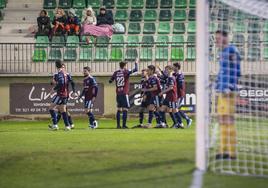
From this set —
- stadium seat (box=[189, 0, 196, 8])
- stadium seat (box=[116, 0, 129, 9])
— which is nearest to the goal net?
stadium seat (box=[189, 0, 196, 8])

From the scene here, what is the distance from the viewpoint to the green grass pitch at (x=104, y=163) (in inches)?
380

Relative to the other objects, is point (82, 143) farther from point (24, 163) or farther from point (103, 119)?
point (103, 119)

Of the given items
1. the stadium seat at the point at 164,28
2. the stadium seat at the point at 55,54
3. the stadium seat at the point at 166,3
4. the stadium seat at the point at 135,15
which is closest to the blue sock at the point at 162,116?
the stadium seat at the point at 55,54

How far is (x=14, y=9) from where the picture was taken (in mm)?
31312

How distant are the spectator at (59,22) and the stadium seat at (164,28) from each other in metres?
4.08

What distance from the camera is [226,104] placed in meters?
11.5

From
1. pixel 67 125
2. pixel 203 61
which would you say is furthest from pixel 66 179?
pixel 67 125

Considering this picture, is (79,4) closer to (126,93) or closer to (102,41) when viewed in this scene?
(102,41)

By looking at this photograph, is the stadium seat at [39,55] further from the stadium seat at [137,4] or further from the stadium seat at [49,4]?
the stadium seat at [137,4]

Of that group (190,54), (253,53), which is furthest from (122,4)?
(253,53)

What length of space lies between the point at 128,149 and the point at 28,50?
47.5 feet

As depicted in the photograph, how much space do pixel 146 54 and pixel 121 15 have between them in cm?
374

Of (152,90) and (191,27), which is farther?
(191,27)

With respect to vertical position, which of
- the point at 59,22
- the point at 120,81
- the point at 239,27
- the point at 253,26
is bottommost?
the point at 120,81
